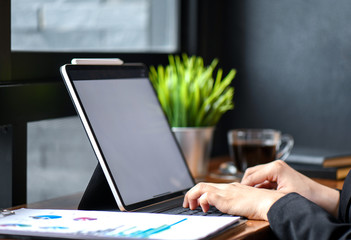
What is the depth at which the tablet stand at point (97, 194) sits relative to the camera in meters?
1.18

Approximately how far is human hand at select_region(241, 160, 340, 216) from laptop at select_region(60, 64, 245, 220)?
0.15m

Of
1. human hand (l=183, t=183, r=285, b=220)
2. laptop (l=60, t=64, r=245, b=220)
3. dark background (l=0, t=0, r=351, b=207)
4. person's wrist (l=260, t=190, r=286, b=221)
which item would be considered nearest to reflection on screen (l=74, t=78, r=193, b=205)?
laptop (l=60, t=64, r=245, b=220)

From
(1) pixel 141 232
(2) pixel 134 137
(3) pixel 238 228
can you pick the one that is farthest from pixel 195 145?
(1) pixel 141 232

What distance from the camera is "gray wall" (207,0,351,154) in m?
2.01

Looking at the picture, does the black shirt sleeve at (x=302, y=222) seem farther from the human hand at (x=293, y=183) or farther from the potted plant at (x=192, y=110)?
the potted plant at (x=192, y=110)

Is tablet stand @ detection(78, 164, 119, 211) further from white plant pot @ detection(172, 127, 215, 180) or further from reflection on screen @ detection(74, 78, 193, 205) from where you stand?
white plant pot @ detection(172, 127, 215, 180)

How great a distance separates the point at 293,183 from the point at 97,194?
1.31 feet

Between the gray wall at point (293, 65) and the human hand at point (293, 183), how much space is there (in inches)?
30.0

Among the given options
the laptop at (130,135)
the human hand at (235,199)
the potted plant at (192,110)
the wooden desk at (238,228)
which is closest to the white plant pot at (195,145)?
the potted plant at (192,110)

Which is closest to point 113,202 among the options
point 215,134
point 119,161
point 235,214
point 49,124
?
point 119,161

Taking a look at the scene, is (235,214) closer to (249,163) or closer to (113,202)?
(113,202)

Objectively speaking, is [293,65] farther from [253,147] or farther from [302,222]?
[302,222]

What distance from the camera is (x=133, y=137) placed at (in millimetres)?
1288

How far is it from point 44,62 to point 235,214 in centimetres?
67
